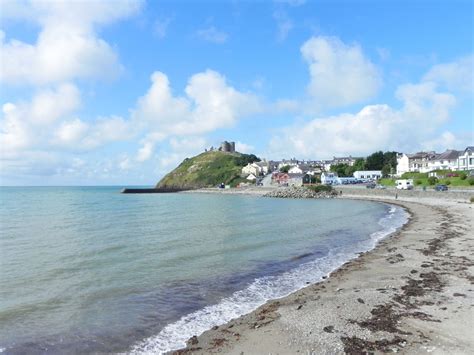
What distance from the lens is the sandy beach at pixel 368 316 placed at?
9.98 m

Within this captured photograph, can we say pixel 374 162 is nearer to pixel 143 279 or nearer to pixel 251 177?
pixel 251 177

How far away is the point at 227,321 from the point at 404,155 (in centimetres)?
14862

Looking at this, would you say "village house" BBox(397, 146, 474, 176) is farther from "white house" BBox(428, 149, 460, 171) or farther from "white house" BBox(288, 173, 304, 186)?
"white house" BBox(288, 173, 304, 186)

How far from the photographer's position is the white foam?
36.6ft

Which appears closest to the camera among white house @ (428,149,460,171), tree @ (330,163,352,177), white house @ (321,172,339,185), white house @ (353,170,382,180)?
white house @ (428,149,460,171)

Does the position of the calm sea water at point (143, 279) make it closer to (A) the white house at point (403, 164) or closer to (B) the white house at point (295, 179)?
(B) the white house at point (295, 179)

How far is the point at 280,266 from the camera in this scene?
69.2 feet

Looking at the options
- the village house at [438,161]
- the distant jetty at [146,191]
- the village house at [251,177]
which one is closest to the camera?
the village house at [438,161]

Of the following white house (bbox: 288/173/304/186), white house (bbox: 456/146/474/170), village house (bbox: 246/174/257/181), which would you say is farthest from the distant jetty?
white house (bbox: 456/146/474/170)

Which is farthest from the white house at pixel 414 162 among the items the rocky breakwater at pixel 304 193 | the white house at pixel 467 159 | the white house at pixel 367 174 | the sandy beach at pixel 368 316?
the sandy beach at pixel 368 316

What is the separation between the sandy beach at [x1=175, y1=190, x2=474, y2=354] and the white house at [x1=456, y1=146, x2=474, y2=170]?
339 feet

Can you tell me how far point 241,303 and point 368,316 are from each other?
472 centimetres

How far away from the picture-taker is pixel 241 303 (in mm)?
14656

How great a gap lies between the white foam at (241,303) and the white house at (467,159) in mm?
101850
